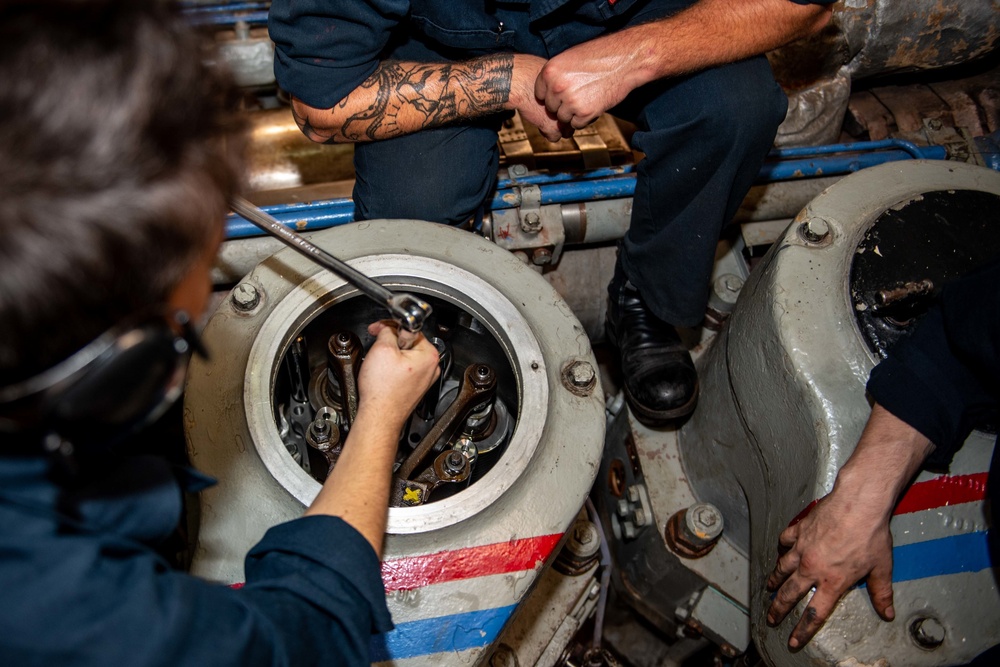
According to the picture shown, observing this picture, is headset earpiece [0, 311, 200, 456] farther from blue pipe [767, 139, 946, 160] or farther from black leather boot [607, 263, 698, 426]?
blue pipe [767, 139, 946, 160]

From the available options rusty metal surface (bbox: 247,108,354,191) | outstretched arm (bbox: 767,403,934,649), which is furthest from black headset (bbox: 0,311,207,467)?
rusty metal surface (bbox: 247,108,354,191)

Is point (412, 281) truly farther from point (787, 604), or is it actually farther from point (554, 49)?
point (787, 604)

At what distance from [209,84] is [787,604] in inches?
48.2

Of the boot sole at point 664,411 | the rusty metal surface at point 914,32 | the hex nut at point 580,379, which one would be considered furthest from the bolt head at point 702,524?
the rusty metal surface at point 914,32

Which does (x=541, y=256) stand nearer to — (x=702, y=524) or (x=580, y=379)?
(x=580, y=379)

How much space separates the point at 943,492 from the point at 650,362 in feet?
2.27

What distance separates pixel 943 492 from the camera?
1.27m

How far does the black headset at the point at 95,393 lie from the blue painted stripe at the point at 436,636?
59 centimetres

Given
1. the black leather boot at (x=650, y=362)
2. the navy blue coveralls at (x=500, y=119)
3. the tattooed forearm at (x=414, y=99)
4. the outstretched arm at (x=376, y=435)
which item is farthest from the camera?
the black leather boot at (x=650, y=362)

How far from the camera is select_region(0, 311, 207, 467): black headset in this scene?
64 cm

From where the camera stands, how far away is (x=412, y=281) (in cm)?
136

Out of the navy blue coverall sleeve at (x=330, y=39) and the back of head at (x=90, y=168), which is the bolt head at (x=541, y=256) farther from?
the back of head at (x=90, y=168)

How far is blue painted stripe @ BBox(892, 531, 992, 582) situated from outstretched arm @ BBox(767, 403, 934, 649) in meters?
0.05

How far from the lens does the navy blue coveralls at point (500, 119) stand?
148 centimetres
